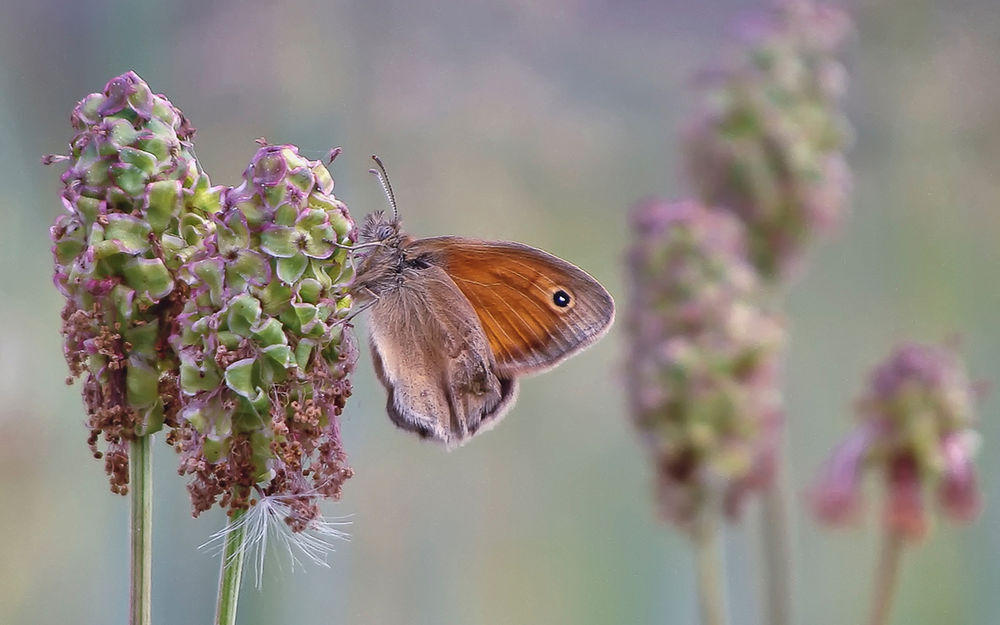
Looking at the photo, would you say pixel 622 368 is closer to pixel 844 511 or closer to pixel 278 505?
pixel 844 511

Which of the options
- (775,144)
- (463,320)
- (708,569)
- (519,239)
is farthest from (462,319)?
(519,239)

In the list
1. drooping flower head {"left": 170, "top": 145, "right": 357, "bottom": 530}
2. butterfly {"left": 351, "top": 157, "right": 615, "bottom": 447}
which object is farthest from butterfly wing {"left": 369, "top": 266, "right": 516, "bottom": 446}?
drooping flower head {"left": 170, "top": 145, "right": 357, "bottom": 530}

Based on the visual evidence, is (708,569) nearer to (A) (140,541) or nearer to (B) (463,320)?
(B) (463,320)

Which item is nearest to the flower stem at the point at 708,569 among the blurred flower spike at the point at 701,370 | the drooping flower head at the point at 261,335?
the blurred flower spike at the point at 701,370

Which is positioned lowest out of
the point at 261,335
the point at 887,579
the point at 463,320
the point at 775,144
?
the point at 887,579

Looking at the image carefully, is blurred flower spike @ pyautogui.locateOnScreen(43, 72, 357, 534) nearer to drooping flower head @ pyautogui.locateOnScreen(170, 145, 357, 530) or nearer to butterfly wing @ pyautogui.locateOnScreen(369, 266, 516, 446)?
drooping flower head @ pyautogui.locateOnScreen(170, 145, 357, 530)

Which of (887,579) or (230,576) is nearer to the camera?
(230,576)

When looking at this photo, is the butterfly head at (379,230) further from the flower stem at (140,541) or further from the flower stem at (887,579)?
the flower stem at (887,579)
